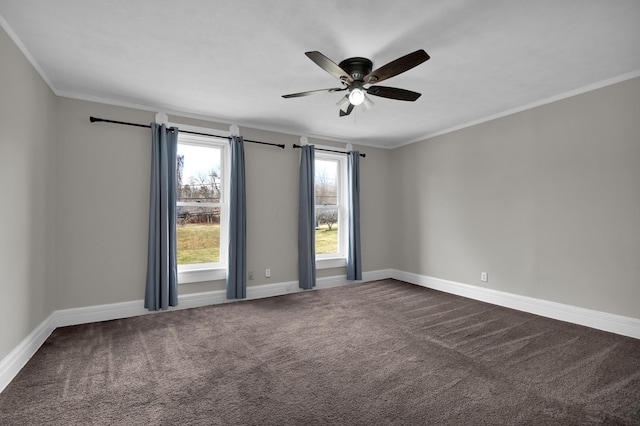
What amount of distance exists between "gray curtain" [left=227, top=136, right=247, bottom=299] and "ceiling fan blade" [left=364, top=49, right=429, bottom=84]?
2.35 metres

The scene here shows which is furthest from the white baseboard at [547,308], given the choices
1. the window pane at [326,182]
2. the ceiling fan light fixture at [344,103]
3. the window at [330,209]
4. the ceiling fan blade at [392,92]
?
the ceiling fan light fixture at [344,103]

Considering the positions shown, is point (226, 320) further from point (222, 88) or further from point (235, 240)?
point (222, 88)

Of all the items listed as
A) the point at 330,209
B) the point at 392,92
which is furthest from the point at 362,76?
the point at 330,209

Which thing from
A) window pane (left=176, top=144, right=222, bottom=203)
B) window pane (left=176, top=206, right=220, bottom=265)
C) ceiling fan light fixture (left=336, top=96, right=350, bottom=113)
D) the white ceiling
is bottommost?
window pane (left=176, top=206, right=220, bottom=265)

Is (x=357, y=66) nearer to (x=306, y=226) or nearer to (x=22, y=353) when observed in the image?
(x=306, y=226)

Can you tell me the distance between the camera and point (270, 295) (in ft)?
15.8

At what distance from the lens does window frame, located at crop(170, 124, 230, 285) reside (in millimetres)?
4289

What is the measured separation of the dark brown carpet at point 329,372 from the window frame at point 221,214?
1.97ft

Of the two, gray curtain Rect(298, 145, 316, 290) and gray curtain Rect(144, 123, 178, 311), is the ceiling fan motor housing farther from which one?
gray curtain Rect(144, 123, 178, 311)

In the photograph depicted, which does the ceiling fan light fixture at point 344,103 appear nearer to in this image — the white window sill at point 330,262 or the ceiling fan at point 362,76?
the ceiling fan at point 362,76

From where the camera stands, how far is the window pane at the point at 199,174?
439 cm

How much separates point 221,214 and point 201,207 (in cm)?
29

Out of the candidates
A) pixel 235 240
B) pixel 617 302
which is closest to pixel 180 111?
pixel 235 240

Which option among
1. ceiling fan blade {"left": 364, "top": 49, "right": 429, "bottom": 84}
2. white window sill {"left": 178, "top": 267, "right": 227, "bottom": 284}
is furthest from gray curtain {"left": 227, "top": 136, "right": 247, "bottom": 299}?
ceiling fan blade {"left": 364, "top": 49, "right": 429, "bottom": 84}
